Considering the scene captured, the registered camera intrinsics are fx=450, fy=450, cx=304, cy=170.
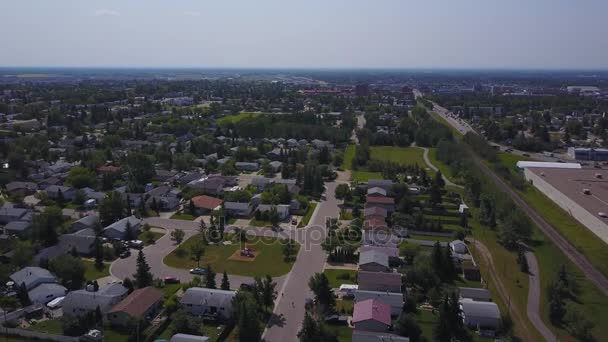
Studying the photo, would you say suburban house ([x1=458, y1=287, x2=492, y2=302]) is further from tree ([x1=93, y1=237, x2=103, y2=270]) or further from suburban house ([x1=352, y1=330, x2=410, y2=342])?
tree ([x1=93, y1=237, x2=103, y2=270])

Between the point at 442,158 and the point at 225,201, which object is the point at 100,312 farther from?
the point at 442,158

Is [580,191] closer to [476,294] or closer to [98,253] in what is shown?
[476,294]

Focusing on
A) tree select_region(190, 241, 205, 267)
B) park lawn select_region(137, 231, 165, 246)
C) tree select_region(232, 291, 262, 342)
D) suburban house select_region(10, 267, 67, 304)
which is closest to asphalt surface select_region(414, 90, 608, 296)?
tree select_region(232, 291, 262, 342)

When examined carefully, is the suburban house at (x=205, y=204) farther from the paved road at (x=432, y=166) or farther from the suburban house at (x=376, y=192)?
the paved road at (x=432, y=166)

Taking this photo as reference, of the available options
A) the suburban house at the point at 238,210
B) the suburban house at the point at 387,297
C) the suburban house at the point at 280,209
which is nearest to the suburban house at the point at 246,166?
the suburban house at the point at 238,210

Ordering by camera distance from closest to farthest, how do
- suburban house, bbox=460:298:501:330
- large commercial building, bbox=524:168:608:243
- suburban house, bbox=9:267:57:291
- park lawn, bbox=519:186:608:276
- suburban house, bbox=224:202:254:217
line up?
suburban house, bbox=460:298:501:330
suburban house, bbox=9:267:57:291
park lawn, bbox=519:186:608:276
large commercial building, bbox=524:168:608:243
suburban house, bbox=224:202:254:217

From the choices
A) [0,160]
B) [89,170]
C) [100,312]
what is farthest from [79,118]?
→ [100,312]

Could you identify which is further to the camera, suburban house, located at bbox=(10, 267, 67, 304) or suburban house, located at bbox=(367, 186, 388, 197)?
suburban house, located at bbox=(367, 186, 388, 197)
